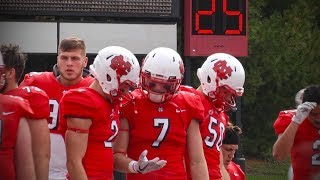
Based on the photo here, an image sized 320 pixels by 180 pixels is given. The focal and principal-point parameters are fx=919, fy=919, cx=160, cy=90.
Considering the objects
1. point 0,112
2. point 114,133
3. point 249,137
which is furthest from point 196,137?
point 249,137

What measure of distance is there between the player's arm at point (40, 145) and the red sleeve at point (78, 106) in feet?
0.66

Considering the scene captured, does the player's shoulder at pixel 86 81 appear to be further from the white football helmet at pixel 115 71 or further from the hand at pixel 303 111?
the hand at pixel 303 111

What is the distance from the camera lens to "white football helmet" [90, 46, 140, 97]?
4855 millimetres

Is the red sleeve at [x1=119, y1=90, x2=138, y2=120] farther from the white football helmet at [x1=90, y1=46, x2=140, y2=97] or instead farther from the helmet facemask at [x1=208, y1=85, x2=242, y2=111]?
the helmet facemask at [x1=208, y1=85, x2=242, y2=111]

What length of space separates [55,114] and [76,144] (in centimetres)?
116

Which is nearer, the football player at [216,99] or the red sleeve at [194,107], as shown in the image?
the red sleeve at [194,107]

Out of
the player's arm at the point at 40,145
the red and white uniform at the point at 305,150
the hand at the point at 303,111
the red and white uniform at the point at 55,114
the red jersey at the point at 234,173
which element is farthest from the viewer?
the red jersey at the point at 234,173

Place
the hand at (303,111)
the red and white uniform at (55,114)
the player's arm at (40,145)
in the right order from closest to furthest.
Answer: the player's arm at (40,145), the hand at (303,111), the red and white uniform at (55,114)

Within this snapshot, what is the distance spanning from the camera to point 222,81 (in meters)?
5.67

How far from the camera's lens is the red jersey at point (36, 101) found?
14.7 feet

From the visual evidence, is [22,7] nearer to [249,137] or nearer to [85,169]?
[85,169]

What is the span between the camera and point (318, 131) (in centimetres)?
577

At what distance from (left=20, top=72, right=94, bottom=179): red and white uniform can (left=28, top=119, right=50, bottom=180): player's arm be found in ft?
3.75

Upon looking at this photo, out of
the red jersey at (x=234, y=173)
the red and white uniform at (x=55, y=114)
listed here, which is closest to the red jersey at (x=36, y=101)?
the red and white uniform at (x=55, y=114)
